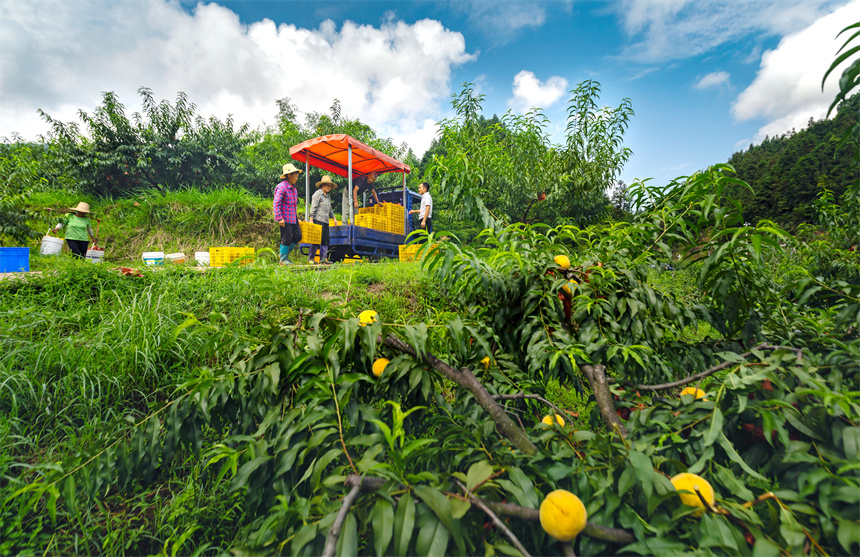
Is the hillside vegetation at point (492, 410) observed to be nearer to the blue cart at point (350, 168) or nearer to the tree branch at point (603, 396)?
the tree branch at point (603, 396)

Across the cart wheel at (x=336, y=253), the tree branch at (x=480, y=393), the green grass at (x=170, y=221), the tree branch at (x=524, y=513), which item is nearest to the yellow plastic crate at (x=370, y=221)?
the cart wheel at (x=336, y=253)

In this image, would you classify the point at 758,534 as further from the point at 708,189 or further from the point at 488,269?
the point at 708,189

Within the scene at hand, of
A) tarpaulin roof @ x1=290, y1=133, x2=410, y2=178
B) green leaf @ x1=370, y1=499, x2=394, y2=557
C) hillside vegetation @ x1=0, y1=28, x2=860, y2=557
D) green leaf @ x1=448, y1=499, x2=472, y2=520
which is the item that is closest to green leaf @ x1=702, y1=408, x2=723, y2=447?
hillside vegetation @ x1=0, y1=28, x2=860, y2=557

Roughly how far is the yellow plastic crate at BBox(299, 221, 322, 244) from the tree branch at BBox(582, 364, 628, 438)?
686cm

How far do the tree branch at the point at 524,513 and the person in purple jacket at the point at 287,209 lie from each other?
243 inches

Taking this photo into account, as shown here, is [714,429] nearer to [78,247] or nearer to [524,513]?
[524,513]

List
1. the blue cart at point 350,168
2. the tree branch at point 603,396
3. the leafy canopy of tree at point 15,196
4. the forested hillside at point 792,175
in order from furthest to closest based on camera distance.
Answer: the forested hillside at point 792,175 < the blue cart at point 350,168 < the leafy canopy of tree at point 15,196 < the tree branch at point 603,396

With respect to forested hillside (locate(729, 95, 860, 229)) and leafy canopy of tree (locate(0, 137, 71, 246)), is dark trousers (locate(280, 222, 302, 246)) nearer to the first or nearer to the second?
leafy canopy of tree (locate(0, 137, 71, 246))

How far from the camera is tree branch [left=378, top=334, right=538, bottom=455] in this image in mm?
744

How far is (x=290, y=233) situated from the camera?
647cm

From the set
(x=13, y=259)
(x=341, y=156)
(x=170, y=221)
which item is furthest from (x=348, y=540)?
(x=170, y=221)

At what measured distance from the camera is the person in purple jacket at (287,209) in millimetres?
6246

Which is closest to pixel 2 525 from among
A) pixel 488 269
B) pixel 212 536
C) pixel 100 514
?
pixel 100 514

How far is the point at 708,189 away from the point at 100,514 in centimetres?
270
